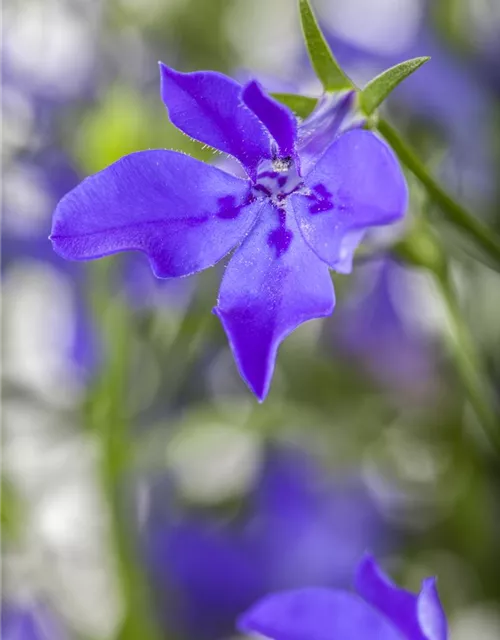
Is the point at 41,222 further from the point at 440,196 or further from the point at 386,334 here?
the point at 440,196

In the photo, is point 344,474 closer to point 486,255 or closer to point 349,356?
point 349,356

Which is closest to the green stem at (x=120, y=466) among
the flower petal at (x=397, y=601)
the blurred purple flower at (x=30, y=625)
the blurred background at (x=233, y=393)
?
the blurred background at (x=233, y=393)

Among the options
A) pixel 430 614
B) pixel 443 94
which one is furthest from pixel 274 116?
pixel 443 94

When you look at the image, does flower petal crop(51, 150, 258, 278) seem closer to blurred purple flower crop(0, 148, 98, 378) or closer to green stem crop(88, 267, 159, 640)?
green stem crop(88, 267, 159, 640)

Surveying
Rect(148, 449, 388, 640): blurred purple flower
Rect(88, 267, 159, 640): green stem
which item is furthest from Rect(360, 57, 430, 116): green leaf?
Rect(148, 449, 388, 640): blurred purple flower

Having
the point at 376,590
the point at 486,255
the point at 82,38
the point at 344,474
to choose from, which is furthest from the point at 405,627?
the point at 82,38

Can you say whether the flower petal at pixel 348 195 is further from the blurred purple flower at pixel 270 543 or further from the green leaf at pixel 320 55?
the blurred purple flower at pixel 270 543

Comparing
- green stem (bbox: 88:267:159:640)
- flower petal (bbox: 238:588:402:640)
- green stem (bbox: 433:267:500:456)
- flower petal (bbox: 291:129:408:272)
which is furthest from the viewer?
green stem (bbox: 88:267:159:640)
